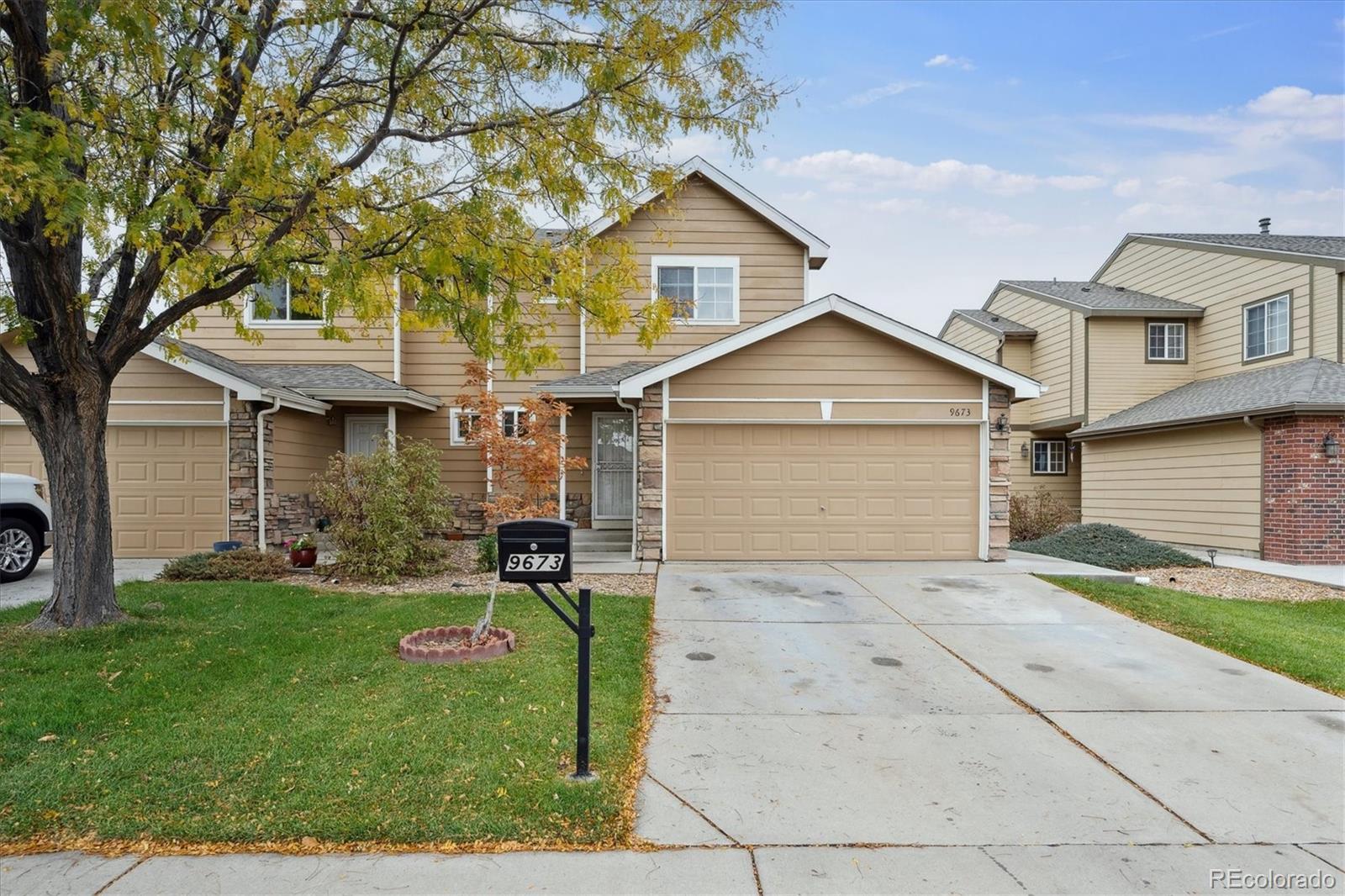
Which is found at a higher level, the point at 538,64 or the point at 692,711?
the point at 538,64

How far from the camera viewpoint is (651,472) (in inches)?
418

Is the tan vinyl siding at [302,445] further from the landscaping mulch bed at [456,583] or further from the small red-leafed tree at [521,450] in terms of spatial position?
the small red-leafed tree at [521,450]

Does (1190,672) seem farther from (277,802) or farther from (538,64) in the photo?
(538,64)

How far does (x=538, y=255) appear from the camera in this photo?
613 centimetres

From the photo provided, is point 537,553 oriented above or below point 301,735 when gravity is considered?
above

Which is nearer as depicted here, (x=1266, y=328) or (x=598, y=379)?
(x=598, y=379)

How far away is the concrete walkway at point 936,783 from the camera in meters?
2.92

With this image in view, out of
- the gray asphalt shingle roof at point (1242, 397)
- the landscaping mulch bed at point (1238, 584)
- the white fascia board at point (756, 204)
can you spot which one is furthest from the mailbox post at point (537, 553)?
the gray asphalt shingle roof at point (1242, 397)

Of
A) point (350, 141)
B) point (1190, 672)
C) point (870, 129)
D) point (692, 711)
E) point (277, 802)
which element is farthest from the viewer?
point (870, 129)

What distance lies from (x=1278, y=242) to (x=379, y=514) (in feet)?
62.9

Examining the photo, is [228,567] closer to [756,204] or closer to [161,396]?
[161,396]

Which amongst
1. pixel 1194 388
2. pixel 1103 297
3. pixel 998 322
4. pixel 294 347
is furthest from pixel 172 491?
pixel 1103 297

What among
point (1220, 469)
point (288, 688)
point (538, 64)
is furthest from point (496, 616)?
point (1220, 469)

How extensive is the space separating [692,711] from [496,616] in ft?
9.31
